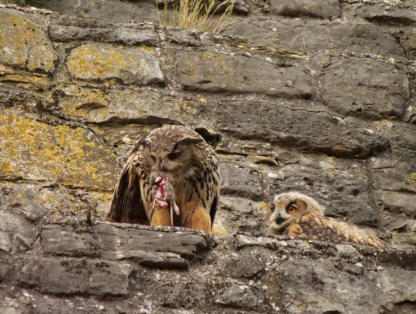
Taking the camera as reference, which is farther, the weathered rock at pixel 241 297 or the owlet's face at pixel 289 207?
the owlet's face at pixel 289 207

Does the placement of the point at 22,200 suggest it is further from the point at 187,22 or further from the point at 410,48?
the point at 410,48

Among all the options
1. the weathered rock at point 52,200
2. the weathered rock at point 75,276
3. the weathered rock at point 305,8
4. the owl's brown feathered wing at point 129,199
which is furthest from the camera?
the weathered rock at point 305,8

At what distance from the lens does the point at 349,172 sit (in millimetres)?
4371

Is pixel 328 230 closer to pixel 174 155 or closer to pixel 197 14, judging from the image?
pixel 174 155

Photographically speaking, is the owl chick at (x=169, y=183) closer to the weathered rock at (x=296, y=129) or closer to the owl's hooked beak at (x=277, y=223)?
the owl's hooked beak at (x=277, y=223)

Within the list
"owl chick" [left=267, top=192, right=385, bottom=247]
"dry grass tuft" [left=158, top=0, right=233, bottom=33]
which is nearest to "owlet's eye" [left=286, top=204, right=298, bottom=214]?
"owl chick" [left=267, top=192, right=385, bottom=247]

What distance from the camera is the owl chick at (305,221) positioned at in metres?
3.97

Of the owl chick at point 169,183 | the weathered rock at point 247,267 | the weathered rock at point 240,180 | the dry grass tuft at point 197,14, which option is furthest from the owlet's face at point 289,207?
the weathered rock at point 247,267

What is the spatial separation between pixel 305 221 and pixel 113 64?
1.49m

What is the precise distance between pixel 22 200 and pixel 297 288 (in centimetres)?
172

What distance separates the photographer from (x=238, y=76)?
462 cm

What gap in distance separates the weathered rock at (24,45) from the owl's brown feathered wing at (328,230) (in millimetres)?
1718

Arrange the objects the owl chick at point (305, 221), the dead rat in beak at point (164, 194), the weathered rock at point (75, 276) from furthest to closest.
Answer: the owl chick at point (305, 221)
the dead rat in beak at point (164, 194)
the weathered rock at point (75, 276)

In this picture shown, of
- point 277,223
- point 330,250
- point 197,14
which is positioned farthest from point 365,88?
point 330,250
